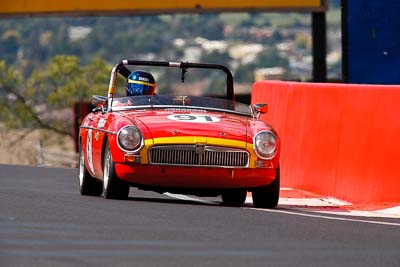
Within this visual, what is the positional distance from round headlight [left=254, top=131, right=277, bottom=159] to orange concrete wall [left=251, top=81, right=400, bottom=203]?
1365 mm

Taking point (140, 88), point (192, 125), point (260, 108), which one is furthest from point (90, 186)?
point (192, 125)

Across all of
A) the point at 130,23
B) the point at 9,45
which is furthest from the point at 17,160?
the point at 130,23

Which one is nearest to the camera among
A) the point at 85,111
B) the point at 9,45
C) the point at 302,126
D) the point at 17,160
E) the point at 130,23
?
the point at 302,126

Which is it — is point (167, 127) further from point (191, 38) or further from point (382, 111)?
point (191, 38)

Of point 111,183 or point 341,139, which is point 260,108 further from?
point 111,183

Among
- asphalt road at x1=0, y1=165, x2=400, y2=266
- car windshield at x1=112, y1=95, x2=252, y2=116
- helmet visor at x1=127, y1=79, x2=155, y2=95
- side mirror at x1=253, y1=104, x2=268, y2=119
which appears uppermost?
helmet visor at x1=127, y1=79, x2=155, y2=95

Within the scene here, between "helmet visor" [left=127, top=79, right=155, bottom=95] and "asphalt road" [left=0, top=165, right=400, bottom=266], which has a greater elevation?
"helmet visor" [left=127, top=79, right=155, bottom=95]

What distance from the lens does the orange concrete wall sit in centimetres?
1366

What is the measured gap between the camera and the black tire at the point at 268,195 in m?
13.0

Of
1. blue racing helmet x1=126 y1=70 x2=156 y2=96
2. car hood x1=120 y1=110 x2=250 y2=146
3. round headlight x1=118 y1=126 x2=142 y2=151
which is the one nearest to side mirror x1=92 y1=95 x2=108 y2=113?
blue racing helmet x1=126 y1=70 x2=156 y2=96

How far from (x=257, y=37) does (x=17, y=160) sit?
101718 millimetres

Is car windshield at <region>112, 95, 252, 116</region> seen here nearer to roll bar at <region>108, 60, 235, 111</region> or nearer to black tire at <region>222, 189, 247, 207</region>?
roll bar at <region>108, 60, 235, 111</region>

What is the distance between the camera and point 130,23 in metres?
159

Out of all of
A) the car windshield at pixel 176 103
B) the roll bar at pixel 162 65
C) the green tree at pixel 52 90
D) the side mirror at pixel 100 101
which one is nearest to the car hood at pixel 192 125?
the car windshield at pixel 176 103
